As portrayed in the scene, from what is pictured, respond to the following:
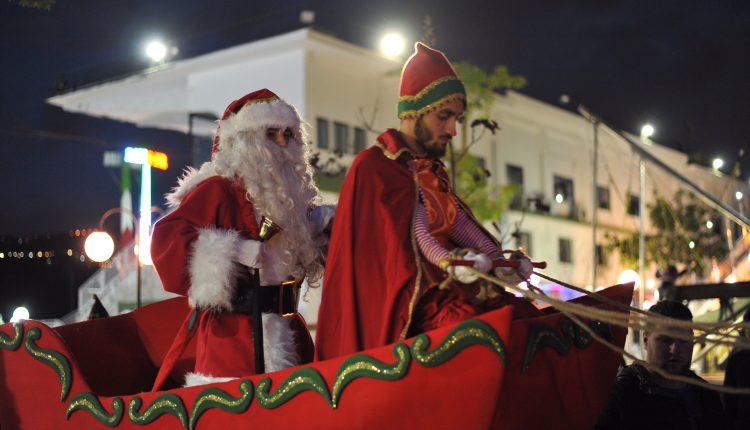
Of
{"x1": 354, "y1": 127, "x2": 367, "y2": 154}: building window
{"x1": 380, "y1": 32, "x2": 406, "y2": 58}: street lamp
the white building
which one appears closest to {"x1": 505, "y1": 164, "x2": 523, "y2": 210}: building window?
the white building

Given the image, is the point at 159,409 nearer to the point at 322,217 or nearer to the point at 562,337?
the point at 322,217

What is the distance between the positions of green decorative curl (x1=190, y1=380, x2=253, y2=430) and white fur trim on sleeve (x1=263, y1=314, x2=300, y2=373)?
1.59 feet

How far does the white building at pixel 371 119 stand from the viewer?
69.4 ft

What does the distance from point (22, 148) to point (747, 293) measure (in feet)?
60.7

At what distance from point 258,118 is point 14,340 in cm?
A: 163

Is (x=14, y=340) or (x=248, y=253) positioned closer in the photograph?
(x=248, y=253)

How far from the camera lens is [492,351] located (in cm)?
301

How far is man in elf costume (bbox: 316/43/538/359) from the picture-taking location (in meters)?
3.58

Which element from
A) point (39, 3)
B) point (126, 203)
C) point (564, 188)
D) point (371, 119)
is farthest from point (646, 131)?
point (39, 3)

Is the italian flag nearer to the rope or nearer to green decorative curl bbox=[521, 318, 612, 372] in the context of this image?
green decorative curl bbox=[521, 318, 612, 372]

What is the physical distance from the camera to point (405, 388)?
3213 millimetres

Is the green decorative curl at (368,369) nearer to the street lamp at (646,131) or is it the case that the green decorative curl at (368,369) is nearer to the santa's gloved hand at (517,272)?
the santa's gloved hand at (517,272)

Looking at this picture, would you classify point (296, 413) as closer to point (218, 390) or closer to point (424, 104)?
point (218, 390)

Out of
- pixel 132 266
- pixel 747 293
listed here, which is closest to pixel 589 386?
pixel 747 293
